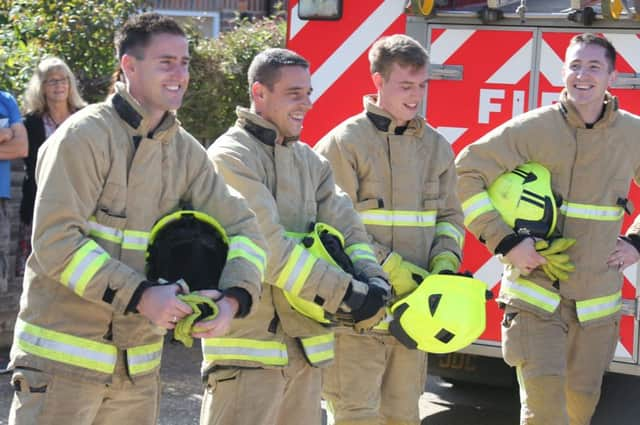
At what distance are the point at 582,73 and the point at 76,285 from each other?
2.53 meters

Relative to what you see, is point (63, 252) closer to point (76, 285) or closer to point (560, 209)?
point (76, 285)

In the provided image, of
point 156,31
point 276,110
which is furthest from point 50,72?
point 156,31

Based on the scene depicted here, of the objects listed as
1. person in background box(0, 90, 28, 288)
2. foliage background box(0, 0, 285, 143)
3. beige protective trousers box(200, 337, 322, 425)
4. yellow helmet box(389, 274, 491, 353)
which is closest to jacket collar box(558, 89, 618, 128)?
yellow helmet box(389, 274, 491, 353)

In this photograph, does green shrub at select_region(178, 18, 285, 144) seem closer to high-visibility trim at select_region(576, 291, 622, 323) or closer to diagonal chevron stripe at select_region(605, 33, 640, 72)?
diagonal chevron stripe at select_region(605, 33, 640, 72)

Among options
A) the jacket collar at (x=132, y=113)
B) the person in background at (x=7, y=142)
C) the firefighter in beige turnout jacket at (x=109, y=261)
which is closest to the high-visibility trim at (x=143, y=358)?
the firefighter in beige turnout jacket at (x=109, y=261)

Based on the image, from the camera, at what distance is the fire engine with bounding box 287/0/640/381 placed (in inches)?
220

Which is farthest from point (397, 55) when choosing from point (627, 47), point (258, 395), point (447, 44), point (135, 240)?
point (135, 240)

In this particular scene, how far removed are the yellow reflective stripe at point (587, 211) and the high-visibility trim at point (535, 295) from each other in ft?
1.10

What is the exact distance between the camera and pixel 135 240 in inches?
144

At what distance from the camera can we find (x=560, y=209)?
200 inches

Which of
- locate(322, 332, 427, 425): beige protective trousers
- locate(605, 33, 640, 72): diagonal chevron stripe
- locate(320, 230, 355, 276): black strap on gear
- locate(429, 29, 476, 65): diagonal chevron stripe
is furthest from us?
locate(429, 29, 476, 65): diagonal chevron stripe

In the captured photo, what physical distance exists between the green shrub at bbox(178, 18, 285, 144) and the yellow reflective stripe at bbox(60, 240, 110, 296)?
19.2 ft

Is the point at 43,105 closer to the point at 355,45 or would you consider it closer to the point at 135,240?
the point at 355,45

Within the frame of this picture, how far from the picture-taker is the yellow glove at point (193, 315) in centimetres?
346
